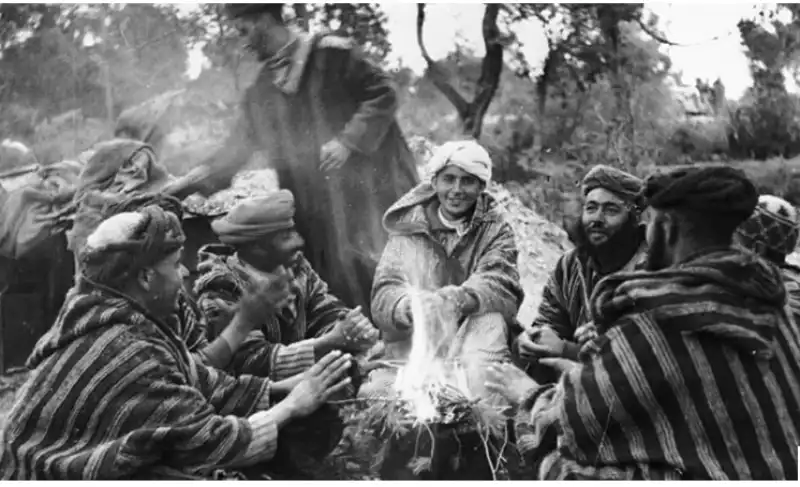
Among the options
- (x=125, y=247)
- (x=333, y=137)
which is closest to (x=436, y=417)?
(x=333, y=137)

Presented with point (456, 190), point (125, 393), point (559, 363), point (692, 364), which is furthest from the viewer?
point (456, 190)

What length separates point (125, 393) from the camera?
604cm

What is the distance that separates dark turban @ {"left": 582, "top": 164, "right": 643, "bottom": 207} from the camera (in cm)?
661

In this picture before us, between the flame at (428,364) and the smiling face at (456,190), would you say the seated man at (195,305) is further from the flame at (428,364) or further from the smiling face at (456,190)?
the smiling face at (456,190)

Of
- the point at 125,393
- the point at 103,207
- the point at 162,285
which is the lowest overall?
the point at 125,393

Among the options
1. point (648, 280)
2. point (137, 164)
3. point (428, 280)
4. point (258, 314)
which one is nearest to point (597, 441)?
point (648, 280)

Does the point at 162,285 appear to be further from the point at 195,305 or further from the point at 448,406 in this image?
the point at 448,406

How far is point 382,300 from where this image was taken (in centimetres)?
675

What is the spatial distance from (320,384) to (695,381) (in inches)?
81.9

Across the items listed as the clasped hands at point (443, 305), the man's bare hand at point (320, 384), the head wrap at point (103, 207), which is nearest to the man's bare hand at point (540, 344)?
the clasped hands at point (443, 305)

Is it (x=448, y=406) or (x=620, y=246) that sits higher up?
(x=620, y=246)

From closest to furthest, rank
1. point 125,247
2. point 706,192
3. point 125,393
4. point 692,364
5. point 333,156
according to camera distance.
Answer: point 692,364 → point 706,192 → point 125,393 → point 125,247 → point 333,156

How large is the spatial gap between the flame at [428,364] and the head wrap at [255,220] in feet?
2.79

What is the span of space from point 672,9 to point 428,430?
3003 millimetres
